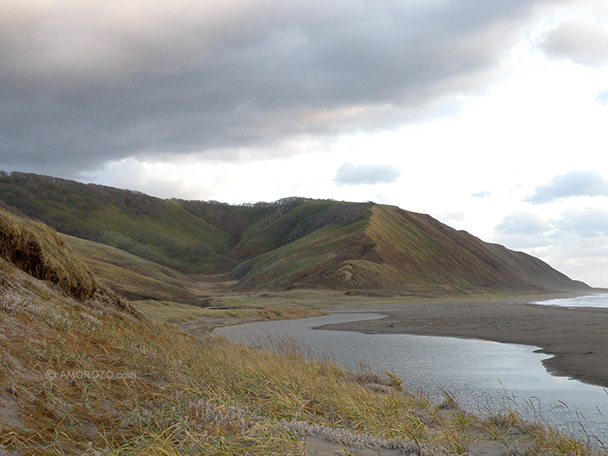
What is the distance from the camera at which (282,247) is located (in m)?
128

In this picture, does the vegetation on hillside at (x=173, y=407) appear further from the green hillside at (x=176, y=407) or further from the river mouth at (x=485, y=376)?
the river mouth at (x=485, y=376)

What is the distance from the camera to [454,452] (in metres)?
4.81

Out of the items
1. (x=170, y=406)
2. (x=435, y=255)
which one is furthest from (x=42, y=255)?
(x=435, y=255)

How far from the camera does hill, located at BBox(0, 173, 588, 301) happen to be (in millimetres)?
90000

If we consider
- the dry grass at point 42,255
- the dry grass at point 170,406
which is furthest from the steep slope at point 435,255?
the dry grass at point 170,406

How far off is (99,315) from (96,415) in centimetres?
597

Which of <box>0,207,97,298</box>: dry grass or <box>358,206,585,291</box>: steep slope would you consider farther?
<box>358,206,585,291</box>: steep slope

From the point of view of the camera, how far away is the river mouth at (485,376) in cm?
814

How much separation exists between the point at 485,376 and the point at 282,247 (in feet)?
382

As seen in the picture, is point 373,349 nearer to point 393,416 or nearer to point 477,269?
point 393,416

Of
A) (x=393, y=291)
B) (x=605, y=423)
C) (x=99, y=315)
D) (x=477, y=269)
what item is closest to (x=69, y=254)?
(x=99, y=315)

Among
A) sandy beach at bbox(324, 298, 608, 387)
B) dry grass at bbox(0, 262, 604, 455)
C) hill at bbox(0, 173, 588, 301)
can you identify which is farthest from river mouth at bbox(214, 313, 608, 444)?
hill at bbox(0, 173, 588, 301)

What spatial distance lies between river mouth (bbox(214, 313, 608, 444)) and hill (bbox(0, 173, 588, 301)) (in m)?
38.4

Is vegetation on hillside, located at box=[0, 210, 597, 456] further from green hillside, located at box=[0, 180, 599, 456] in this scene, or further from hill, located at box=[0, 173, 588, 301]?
hill, located at box=[0, 173, 588, 301]
